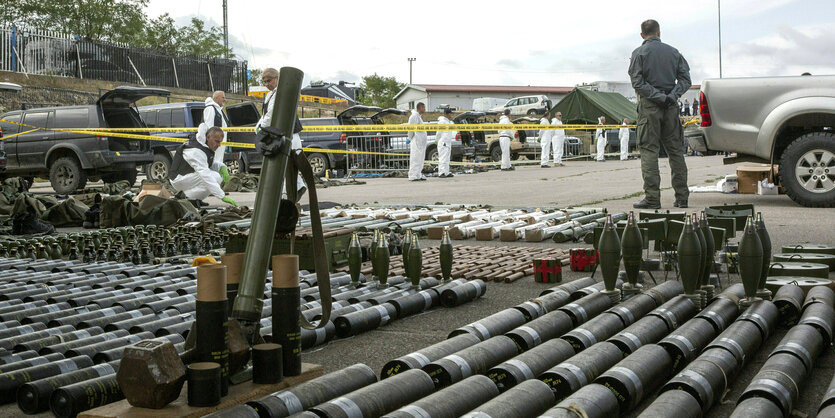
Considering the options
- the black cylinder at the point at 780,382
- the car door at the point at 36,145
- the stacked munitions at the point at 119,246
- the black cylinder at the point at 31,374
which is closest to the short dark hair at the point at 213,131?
the stacked munitions at the point at 119,246

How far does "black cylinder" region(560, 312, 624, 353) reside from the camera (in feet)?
13.6

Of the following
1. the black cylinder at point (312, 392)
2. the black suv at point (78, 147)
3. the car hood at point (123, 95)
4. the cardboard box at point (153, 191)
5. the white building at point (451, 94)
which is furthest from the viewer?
the white building at point (451, 94)

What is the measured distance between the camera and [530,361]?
12.2 ft

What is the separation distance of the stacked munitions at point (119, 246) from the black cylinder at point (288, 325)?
4958mm

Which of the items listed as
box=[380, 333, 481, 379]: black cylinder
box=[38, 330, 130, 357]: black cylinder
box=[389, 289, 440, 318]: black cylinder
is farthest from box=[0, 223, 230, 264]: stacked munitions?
box=[380, 333, 481, 379]: black cylinder

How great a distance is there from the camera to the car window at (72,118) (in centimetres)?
1831

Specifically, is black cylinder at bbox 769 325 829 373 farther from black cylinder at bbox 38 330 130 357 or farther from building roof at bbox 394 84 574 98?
building roof at bbox 394 84 574 98

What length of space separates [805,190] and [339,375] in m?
9.71

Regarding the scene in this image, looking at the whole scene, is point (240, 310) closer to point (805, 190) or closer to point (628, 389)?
point (628, 389)

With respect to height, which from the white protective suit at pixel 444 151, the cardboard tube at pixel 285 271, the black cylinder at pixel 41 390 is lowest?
the black cylinder at pixel 41 390

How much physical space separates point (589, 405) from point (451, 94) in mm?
80501

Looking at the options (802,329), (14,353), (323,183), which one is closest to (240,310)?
(14,353)

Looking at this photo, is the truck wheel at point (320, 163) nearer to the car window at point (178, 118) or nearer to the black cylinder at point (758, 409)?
the car window at point (178, 118)

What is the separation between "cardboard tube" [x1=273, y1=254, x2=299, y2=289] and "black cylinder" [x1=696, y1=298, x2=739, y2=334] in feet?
7.63
